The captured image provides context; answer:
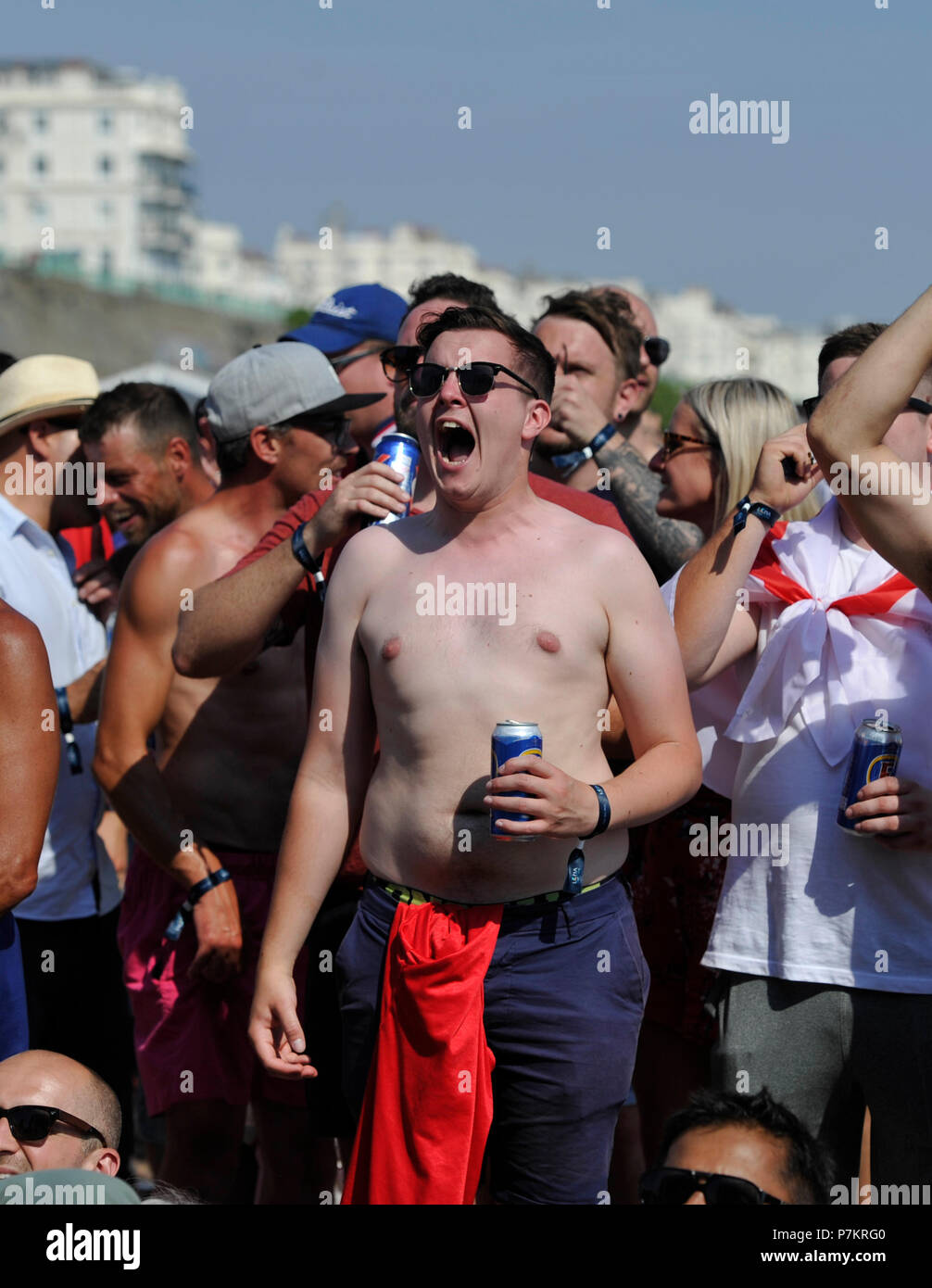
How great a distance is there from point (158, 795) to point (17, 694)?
45.7 inches

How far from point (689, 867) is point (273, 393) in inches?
72.6

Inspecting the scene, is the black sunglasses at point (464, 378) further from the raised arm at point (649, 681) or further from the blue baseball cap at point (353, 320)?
the blue baseball cap at point (353, 320)

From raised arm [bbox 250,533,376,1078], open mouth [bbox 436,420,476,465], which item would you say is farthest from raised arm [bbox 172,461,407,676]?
open mouth [bbox 436,420,476,465]

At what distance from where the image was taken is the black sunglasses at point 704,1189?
270 centimetres

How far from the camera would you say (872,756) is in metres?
3.23

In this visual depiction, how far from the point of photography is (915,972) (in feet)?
10.9

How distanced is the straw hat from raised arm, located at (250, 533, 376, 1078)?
88.7 inches

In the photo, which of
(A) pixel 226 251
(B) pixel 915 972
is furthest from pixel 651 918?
(A) pixel 226 251

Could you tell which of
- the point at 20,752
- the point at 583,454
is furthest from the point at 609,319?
the point at 20,752

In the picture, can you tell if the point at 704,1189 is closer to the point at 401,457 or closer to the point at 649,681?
the point at 649,681

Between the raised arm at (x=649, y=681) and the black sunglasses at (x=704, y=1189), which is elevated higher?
the raised arm at (x=649, y=681)

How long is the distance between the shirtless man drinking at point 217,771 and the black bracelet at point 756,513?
56.1 inches

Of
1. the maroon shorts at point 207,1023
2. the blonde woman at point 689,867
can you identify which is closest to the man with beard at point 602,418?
the blonde woman at point 689,867
